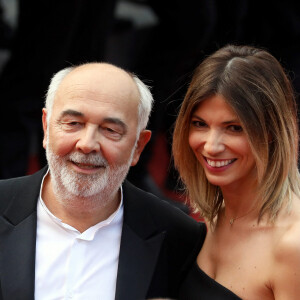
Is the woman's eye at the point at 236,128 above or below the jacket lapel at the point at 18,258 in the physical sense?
above

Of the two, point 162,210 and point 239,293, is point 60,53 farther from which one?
point 239,293

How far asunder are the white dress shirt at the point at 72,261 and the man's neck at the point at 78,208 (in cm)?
3

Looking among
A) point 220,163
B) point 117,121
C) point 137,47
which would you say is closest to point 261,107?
point 220,163

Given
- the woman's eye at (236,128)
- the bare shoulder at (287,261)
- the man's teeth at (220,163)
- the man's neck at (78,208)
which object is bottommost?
the man's neck at (78,208)

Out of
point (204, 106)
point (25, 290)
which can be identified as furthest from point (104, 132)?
point (25, 290)

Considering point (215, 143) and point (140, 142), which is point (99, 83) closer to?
point (140, 142)

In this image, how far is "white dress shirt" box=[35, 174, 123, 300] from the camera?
2.76 m

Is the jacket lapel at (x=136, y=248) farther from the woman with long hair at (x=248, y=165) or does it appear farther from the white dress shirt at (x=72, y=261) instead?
the woman with long hair at (x=248, y=165)

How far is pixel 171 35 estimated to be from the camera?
211 inches

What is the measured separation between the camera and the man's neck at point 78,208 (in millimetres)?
2848

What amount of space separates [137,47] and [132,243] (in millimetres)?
3550

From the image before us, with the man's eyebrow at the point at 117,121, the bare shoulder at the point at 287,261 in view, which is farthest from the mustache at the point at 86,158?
the bare shoulder at the point at 287,261

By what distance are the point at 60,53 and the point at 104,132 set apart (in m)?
1.96

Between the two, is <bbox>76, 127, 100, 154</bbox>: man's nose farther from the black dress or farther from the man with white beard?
the black dress
